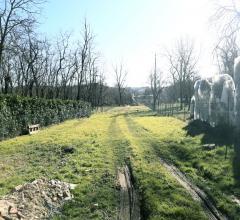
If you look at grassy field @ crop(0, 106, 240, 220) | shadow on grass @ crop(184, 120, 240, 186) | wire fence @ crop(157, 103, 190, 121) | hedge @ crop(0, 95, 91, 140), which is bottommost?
wire fence @ crop(157, 103, 190, 121)

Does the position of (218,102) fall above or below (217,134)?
above

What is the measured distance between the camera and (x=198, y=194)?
1021 cm

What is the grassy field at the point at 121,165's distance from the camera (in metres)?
9.15

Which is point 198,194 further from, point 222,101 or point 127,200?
point 222,101

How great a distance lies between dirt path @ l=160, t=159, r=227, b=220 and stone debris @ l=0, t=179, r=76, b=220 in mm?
3349

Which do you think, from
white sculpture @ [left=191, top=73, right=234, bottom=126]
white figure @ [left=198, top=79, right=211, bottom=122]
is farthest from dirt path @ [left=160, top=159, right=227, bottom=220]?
white figure @ [left=198, top=79, right=211, bottom=122]

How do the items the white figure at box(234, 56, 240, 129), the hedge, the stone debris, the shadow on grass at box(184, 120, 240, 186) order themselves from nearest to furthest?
the stone debris → the shadow on grass at box(184, 120, 240, 186) → the white figure at box(234, 56, 240, 129) → the hedge

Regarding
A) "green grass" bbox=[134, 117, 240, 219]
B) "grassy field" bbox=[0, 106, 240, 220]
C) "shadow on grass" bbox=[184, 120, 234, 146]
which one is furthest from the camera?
"shadow on grass" bbox=[184, 120, 234, 146]

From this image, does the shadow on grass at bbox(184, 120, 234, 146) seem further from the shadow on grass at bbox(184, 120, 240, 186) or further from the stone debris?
the stone debris

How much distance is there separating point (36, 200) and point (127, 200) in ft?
7.67

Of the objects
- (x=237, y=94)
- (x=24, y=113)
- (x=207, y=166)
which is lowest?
(x=207, y=166)

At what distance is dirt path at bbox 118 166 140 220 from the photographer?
28.8 ft

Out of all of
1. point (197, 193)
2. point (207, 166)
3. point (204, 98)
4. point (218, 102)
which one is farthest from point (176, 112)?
point (197, 193)

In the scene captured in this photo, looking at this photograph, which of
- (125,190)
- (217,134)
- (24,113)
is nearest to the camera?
(125,190)
